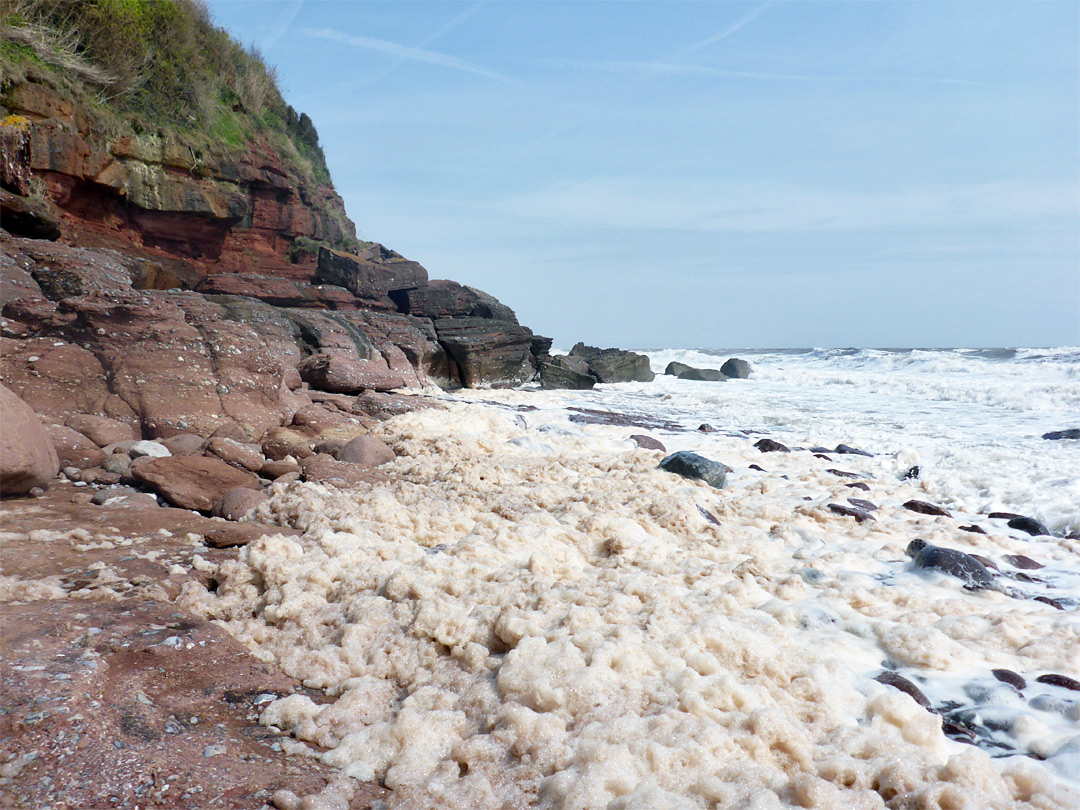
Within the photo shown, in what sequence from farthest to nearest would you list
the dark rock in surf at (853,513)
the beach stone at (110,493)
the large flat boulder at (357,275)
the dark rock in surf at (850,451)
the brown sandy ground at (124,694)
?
the large flat boulder at (357,275)
the dark rock in surf at (850,451)
the dark rock in surf at (853,513)
the beach stone at (110,493)
the brown sandy ground at (124,694)

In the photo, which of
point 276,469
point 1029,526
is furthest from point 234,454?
point 1029,526

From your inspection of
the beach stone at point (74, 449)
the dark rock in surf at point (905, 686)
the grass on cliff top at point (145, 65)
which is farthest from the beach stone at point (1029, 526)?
the grass on cliff top at point (145, 65)

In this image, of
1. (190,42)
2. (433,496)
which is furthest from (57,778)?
(190,42)

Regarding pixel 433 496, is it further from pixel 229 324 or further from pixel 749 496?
pixel 229 324

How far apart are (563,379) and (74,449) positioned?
542 inches

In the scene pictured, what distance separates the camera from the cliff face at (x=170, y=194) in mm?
11680

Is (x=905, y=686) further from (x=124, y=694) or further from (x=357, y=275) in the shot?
(x=357, y=275)

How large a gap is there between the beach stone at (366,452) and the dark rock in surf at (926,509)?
443 centimetres

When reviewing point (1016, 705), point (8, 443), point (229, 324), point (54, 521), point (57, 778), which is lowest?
point (1016, 705)

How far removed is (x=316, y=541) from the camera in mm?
3602

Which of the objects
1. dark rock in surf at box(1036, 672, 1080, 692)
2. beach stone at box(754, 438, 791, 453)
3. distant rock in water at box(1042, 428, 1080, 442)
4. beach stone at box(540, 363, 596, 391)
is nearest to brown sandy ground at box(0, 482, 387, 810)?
dark rock in surf at box(1036, 672, 1080, 692)

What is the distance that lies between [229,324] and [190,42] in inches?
535

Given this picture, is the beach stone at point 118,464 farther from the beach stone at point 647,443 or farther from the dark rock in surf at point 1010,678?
the dark rock in surf at point 1010,678

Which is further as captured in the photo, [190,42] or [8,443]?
[190,42]
